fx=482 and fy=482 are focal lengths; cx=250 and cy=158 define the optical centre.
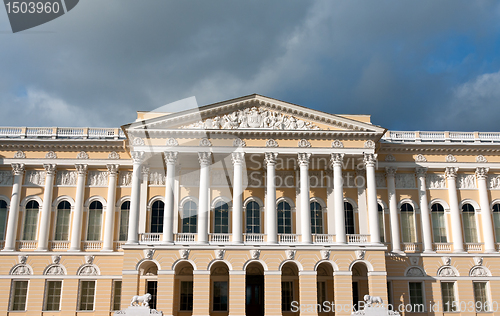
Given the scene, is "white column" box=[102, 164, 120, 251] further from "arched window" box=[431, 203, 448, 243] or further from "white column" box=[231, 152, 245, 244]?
"arched window" box=[431, 203, 448, 243]

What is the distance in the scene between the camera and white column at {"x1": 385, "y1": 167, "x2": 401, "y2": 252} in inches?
1318

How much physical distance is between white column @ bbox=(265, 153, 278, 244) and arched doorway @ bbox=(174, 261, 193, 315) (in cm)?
587

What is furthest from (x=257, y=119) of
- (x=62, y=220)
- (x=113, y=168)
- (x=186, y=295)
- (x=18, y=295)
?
(x=18, y=295)

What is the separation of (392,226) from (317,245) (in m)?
6.74

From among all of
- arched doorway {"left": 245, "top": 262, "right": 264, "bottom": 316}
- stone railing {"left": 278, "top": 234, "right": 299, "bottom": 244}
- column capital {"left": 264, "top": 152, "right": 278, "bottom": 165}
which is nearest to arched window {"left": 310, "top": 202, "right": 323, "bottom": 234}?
stone railing {"left": 278, "top": 234, "right": 299, "bottom": 244}

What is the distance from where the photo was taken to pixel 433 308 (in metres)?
32.3

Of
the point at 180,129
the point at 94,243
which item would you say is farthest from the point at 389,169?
the point at 94,243

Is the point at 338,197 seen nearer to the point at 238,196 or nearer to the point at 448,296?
the point at 238,196

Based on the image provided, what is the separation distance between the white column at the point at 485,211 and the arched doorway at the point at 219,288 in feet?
59.8

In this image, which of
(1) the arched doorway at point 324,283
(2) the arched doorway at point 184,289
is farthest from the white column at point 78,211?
(1) the arched doorway at point 324,283

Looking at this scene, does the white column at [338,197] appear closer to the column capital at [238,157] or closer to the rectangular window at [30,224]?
the column capital at [238,157]

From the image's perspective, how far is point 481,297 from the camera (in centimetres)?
3300

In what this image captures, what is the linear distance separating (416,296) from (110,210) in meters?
21.9

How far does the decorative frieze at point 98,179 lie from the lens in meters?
34.8
